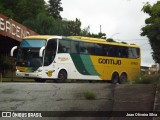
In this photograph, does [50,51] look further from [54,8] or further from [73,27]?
[54,8]

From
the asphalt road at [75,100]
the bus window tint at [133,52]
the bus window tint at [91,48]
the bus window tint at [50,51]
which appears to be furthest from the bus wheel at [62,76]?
the asphalt road at [75,100]

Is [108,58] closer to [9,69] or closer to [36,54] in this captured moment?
[36,54]

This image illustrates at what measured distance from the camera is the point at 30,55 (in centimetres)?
3069

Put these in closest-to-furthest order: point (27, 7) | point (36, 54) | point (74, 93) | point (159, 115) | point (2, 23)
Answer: point (159, 115)
point (74, 93)
point (36, 54)
point (2, 23)
point (27, 7)

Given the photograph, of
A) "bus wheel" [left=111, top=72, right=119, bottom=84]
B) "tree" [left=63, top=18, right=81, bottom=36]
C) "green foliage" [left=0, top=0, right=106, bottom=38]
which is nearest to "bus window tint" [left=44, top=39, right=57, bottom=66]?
"bus wheel" [left=111, top=72, right=119, bottom=84]

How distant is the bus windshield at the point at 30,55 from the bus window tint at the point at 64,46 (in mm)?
1177

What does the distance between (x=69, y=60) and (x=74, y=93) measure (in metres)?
15.6

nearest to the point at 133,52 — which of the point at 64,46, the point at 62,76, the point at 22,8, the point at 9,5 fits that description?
the point at 64,46

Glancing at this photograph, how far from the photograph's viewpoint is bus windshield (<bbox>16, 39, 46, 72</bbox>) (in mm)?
30250

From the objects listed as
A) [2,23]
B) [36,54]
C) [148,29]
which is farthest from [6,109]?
[148,29]

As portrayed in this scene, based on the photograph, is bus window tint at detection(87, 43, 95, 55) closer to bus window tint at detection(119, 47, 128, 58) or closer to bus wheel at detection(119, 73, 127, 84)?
bus window tint at detection(119, 47, 128, 58)

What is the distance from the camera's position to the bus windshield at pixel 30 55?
3025 centimetres

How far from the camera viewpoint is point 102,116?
11.9m

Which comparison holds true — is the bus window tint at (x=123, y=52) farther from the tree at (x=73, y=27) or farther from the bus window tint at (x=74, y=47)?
the tree at (x=73, y=27)
